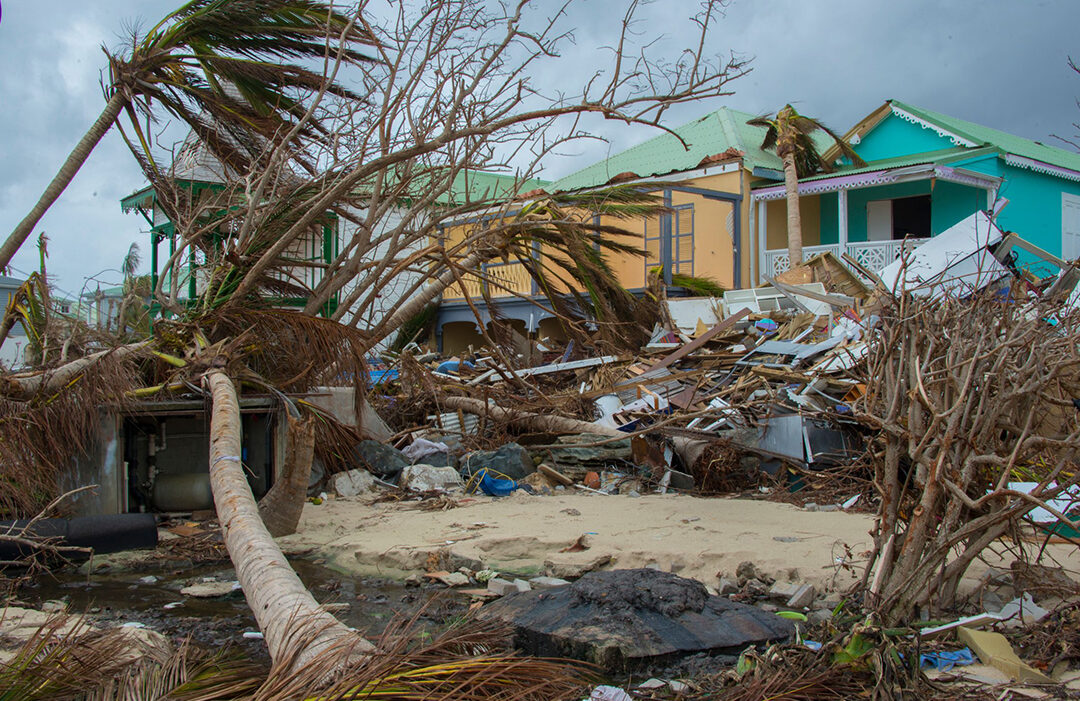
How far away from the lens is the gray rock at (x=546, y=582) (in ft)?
17.9

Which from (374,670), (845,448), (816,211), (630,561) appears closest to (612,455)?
(845,448)

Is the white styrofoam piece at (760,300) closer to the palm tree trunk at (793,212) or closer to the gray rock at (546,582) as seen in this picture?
the palm tree trunk at (793,212)

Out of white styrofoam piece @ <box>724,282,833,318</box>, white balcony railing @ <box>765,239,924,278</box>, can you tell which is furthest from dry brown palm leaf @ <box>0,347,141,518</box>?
white balcony railing @ <box>765,239,924,278</box>

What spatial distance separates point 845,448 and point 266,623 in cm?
694

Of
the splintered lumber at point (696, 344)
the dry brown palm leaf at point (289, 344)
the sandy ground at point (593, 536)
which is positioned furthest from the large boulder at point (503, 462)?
the splintered lumber at point (696, 344)

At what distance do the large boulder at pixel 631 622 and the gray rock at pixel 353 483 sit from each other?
4.56 metres

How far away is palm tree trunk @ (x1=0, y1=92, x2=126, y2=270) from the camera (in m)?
7.84

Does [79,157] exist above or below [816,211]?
below

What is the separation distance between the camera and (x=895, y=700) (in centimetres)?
309

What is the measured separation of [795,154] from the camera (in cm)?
1625

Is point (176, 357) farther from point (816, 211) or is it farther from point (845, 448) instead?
point (816, 211)

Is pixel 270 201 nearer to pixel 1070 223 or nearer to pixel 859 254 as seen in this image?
pixel 859 254

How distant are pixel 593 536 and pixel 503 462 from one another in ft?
9.54

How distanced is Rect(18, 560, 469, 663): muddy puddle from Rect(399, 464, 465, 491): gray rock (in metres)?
2.55
